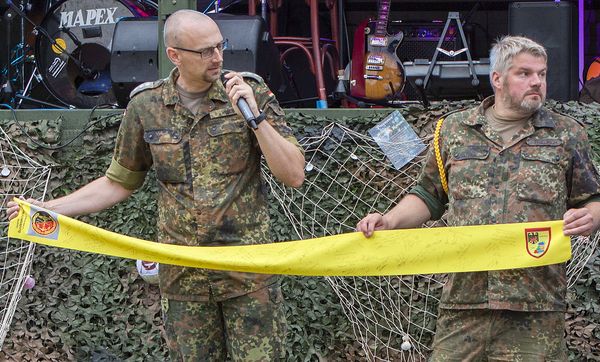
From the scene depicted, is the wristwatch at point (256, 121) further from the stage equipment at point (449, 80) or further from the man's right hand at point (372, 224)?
the stage equipment at point (449, 80)

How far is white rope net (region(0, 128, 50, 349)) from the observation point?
19.8 feet

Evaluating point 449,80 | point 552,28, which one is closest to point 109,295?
point 449,80

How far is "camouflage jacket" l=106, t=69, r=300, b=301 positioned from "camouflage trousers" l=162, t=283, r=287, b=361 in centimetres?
4

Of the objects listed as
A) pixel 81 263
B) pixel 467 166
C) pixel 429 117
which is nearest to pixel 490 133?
pixel 467 166

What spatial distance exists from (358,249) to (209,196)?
60 cm

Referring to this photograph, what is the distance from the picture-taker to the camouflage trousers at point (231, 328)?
4172 millimetres

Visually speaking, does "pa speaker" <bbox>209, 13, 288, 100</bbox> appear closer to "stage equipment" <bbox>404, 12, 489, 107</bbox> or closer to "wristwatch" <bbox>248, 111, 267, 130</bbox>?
"stage equipment" <bbox>404, 12, 489, 107</bbox>

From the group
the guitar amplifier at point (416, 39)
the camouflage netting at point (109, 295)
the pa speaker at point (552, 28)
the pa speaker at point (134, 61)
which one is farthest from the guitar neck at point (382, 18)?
the camouflage netting at point (109, 295)

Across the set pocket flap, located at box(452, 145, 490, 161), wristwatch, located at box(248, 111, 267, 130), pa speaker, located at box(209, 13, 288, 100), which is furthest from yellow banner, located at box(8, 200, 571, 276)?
pa speaker, located at box(209, 13, 288, 100)

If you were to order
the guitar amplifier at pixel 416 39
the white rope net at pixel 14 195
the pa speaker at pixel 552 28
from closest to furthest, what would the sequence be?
the white rope net at pixel 14 195
the pa speaker at pixel 552 28
the guitar amplifier at pixel 416 39

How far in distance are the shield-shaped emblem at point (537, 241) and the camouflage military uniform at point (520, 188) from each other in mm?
66

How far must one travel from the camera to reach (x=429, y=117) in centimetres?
595

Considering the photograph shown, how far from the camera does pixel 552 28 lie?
6797 millimetres

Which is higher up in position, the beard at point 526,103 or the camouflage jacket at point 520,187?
the beard at point 526,103
